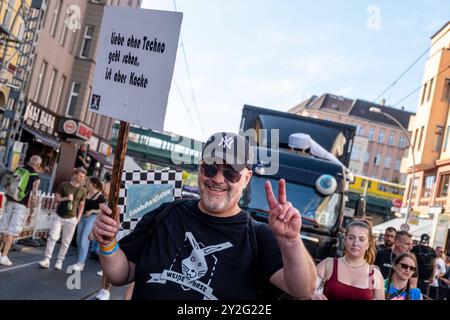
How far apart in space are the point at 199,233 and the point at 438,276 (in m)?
13.6

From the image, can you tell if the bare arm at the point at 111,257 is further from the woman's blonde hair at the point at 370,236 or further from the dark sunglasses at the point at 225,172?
the woman's blonde hair at the point at 370,236

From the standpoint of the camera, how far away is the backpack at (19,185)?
399 inches

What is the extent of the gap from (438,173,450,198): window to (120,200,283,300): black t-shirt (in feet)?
109

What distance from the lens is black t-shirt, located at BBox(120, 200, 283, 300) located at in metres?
2.64

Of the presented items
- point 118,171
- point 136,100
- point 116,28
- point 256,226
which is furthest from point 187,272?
point 116,28

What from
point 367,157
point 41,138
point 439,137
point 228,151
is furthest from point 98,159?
point 367,157

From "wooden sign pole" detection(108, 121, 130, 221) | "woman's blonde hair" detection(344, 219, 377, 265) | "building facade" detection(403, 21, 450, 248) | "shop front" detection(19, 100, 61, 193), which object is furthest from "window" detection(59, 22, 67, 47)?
"wooden sign pole" detection(108, 121, 130, 221)

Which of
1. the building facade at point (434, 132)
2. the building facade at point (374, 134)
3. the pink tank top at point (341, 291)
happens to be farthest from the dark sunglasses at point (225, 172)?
the building facade at point (374, 134)

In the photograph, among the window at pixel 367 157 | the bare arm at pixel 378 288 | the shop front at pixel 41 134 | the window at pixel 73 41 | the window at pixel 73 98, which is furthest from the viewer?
the window at pixel 367 157

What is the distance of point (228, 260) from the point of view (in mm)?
2676

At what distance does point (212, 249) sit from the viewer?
2.69 m

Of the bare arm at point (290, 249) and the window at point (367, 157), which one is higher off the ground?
the window at point (367, 157)

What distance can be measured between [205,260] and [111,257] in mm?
474

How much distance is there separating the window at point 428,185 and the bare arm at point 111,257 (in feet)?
119
